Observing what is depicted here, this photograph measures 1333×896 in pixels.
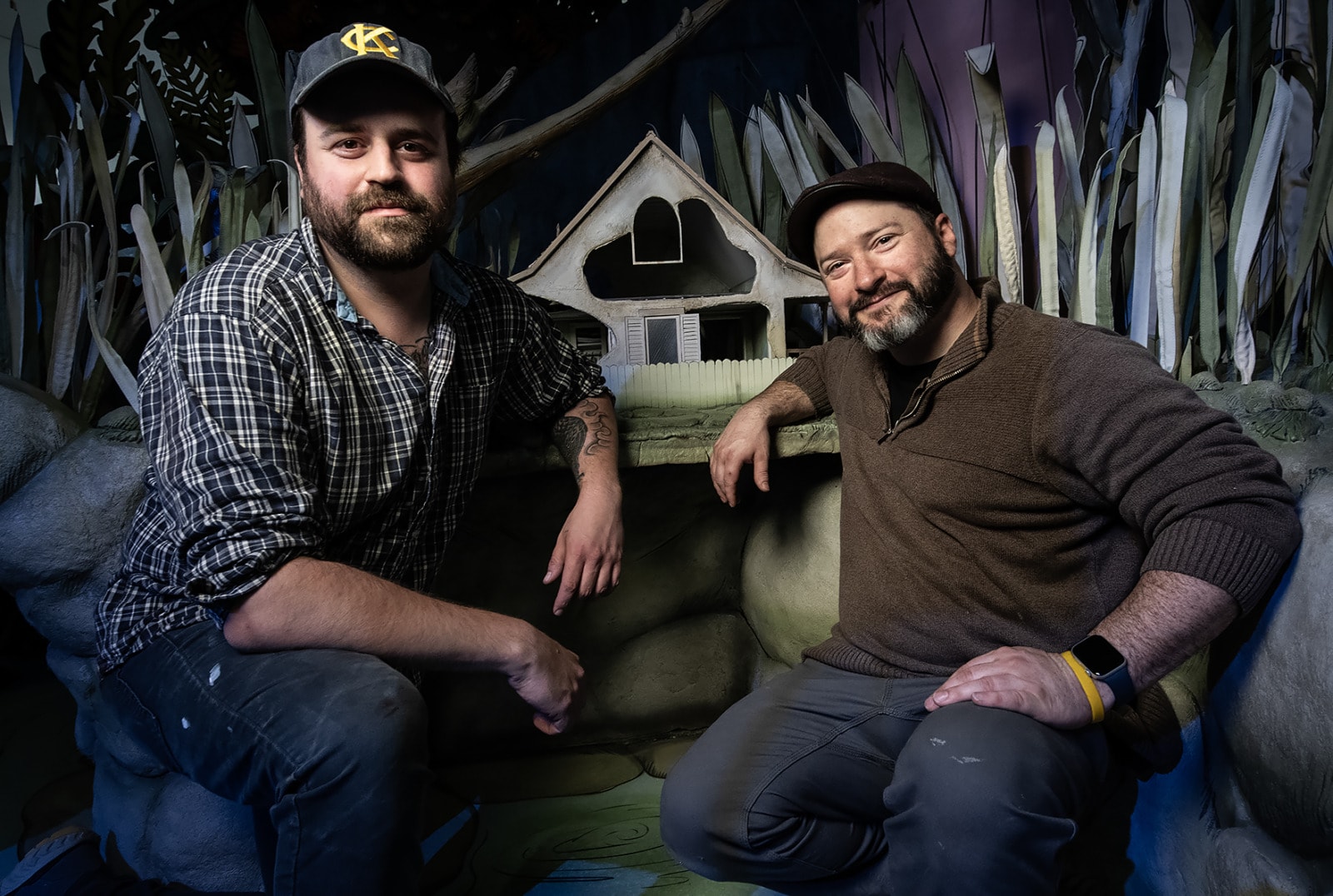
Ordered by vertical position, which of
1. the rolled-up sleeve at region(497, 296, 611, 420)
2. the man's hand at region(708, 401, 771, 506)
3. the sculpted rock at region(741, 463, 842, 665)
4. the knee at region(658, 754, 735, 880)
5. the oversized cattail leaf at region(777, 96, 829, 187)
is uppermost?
the oversized cattail leaf at region(777, 96, 829, 187)

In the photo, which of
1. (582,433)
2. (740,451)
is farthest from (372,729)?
(740,451)

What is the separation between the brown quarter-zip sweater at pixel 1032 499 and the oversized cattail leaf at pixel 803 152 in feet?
3.82

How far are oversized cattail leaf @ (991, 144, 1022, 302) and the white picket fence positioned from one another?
613 mm

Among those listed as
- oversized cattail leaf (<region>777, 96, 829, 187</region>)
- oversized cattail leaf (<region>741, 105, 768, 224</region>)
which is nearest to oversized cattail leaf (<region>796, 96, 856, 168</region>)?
oversized cattail leaf (<region>777, 96, 829, 187</region>)

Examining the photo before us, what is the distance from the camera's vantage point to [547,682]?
4.38 feet

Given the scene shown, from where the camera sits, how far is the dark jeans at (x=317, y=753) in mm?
1132

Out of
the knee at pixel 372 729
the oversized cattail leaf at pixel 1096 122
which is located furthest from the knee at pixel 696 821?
the oversized cattail leaf at pixel 1096 122

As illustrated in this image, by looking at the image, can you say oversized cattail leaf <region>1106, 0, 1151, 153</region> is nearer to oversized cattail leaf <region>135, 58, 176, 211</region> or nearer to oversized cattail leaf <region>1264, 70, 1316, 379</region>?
oversized cattail leaf <region>1264, 70, 1316, 379</region>

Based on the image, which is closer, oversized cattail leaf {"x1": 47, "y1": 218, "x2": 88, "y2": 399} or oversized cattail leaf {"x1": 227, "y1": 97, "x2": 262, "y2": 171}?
oversized cattail leaf {"x1": 47, "y1": 218, "x2": 88, "y2": 399}

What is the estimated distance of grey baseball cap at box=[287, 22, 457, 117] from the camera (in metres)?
1.30

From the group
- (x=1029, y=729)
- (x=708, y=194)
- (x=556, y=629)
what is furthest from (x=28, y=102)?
(x=1029, y=729)

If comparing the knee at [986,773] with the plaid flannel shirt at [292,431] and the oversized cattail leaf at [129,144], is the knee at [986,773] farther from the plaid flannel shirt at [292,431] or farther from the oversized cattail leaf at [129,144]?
the oversized cattail leaf at [129,144]

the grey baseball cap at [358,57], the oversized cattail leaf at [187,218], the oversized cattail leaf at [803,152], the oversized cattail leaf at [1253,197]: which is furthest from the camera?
the oversized cattail leaf at [803,152]

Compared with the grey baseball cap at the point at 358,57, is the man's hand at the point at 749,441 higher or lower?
lower
